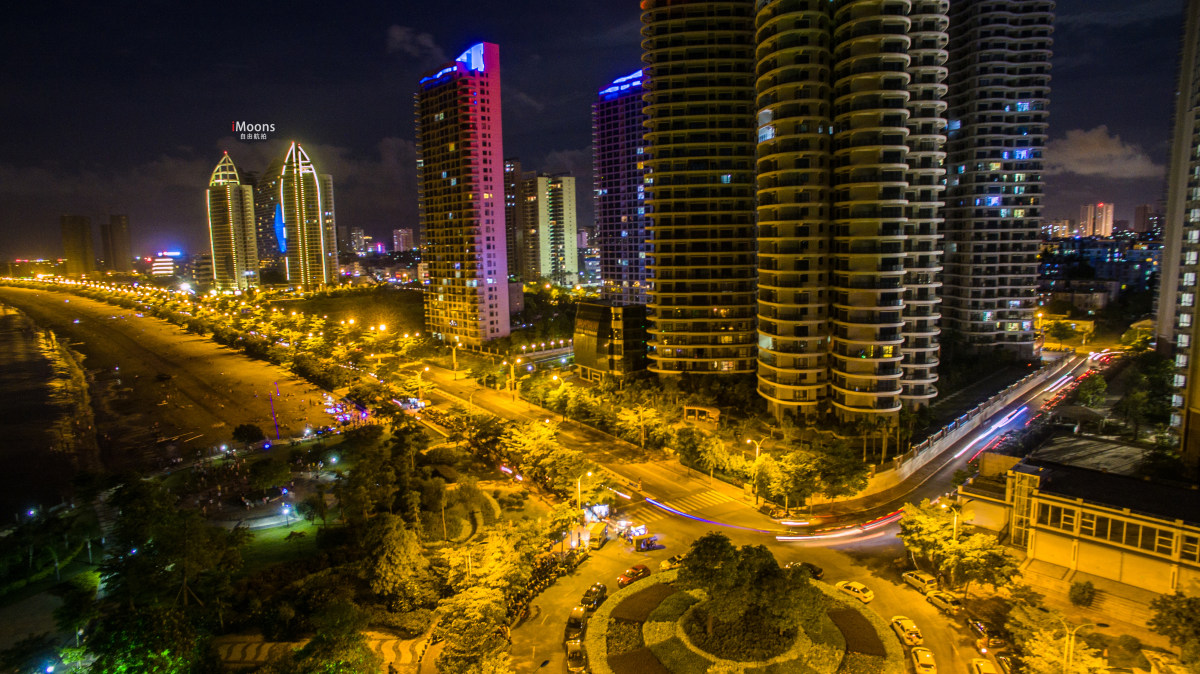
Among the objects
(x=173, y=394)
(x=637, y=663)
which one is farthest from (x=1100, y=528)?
(x=173, y=394)

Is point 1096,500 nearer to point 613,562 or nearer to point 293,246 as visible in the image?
point 613,562

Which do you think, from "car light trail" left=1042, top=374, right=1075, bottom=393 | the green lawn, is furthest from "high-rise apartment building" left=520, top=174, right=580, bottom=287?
the green lawn

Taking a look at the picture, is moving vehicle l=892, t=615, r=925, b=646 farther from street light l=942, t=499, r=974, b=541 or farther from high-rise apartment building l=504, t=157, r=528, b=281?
high-rise apartment building l=504, t=157, r=528, b=281

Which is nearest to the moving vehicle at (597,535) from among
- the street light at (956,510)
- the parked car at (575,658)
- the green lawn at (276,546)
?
the parked car at (575,658)

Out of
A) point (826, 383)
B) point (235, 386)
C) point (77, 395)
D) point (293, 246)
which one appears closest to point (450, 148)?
point (235, 386)

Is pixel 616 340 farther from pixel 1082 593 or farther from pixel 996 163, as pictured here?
pixel 996 163

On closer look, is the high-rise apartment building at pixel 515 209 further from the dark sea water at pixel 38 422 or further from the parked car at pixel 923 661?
the parked car at pixel 923 661
